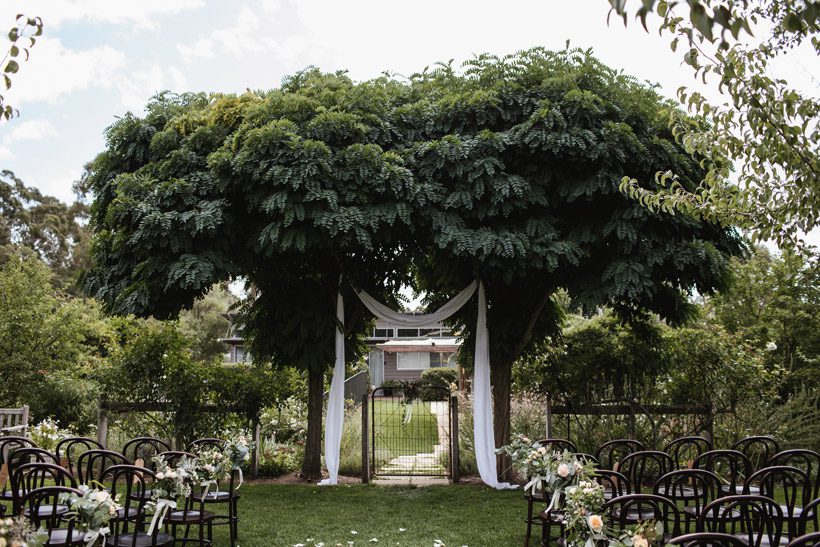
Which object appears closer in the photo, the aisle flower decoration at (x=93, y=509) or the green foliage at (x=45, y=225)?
the aisle flower decoration at (x=93, y=509)

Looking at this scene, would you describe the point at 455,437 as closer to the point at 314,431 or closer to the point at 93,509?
the point at 314,431

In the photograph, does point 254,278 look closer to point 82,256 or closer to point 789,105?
point 789,105

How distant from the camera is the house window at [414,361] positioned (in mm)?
33266

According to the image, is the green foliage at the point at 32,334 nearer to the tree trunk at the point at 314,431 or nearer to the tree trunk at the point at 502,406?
the tree trunk at the point at 314,431

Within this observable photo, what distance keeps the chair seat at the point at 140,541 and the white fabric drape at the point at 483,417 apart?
206 inches

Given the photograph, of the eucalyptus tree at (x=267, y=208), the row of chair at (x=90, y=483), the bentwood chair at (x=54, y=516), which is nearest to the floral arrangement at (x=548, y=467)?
the row of chair at (x=90, y=483)

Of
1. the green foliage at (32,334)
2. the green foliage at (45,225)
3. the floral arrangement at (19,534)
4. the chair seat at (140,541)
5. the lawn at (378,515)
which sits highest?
the green foliage at (45,225)

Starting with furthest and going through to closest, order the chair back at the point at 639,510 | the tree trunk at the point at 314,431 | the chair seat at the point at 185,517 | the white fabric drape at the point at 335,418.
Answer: the tree trunk at the point at 314,431, the white fabric drape at the point at 335,418, the chair seat at the point at 185,517, the chair back at the point at 639,510

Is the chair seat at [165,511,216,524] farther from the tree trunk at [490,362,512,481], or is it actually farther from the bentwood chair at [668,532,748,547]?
the tree trunk at [490,362,512,481]

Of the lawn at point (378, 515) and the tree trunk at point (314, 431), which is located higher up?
the tree trunk at point (314, 431)

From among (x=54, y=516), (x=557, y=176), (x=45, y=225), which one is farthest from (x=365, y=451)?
(x=45, y=225)

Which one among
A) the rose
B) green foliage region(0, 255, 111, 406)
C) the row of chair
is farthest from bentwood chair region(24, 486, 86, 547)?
green foliage region(0, 255, 111, 406)

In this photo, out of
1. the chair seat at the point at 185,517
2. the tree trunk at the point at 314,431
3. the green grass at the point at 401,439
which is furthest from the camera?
the green grass at the point at 401,439

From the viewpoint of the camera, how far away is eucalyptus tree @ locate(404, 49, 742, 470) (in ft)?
27.8
